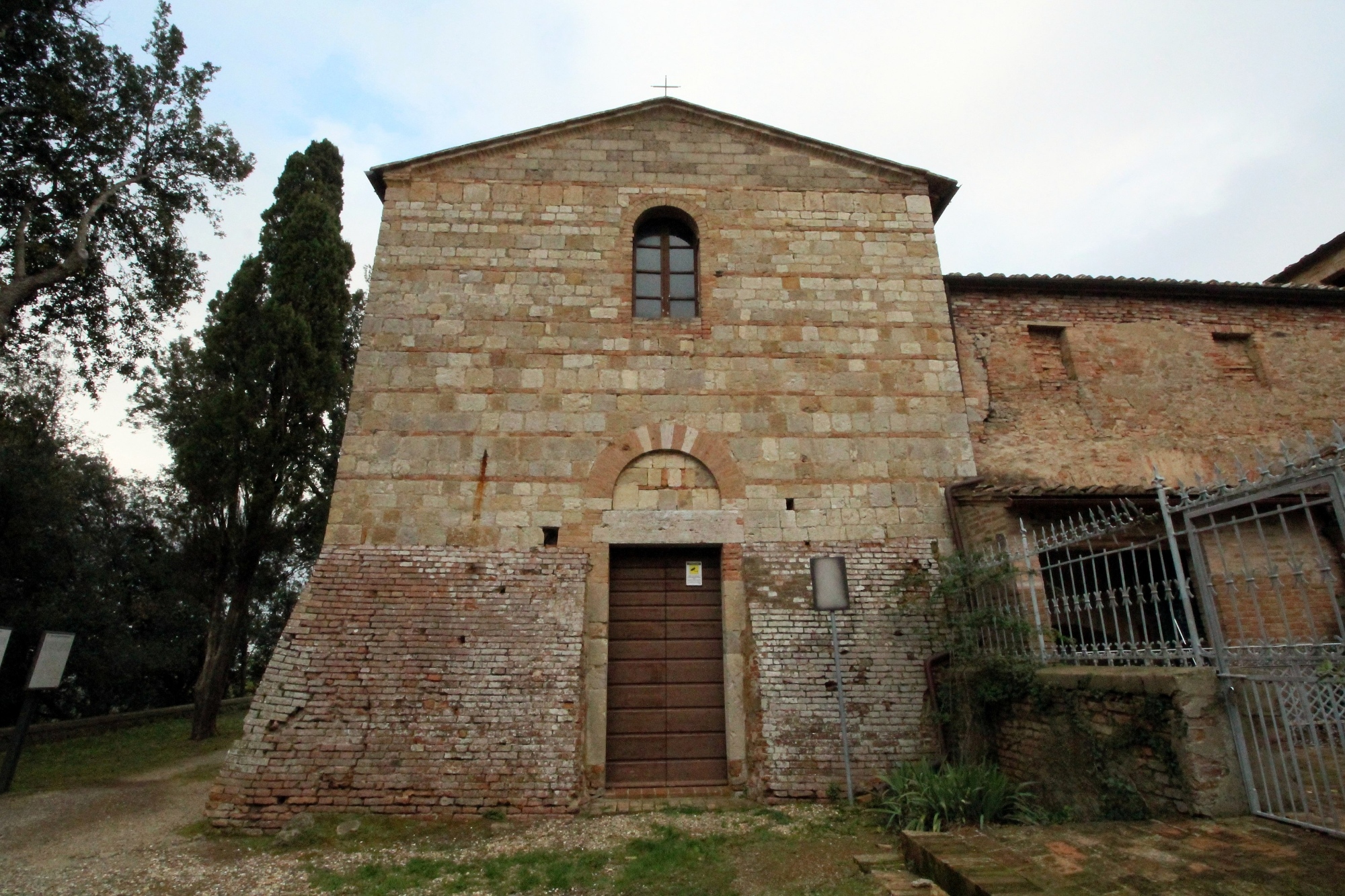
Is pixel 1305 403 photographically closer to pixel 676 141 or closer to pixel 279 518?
pixel 676 141

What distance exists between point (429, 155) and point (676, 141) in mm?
3151

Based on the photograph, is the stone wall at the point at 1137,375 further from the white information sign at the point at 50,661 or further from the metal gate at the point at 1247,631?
the white information sign at the point at 50,661

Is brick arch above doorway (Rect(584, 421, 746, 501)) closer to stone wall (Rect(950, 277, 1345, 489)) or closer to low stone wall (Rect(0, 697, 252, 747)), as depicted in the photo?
stone wall (Rect(950, 277, 1345, 489))

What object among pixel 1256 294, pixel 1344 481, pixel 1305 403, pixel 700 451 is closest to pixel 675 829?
pixel 700 451

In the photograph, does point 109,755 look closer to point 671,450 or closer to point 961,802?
point 671,450

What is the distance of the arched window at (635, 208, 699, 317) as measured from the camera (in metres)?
8.97

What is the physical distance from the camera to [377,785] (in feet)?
21.7

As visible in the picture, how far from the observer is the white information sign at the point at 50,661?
28.2ft

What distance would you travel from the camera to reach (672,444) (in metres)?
8.12

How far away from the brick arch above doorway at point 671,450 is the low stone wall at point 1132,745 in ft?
11.6

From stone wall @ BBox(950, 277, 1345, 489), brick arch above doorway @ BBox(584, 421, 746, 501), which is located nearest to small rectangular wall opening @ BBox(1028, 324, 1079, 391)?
stone wall @ BBox(950, 277, 1345, 489)

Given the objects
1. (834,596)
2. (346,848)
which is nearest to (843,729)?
(834,596)

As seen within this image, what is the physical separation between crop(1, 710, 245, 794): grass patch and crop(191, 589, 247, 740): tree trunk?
0.31 m

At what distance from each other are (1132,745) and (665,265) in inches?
272
